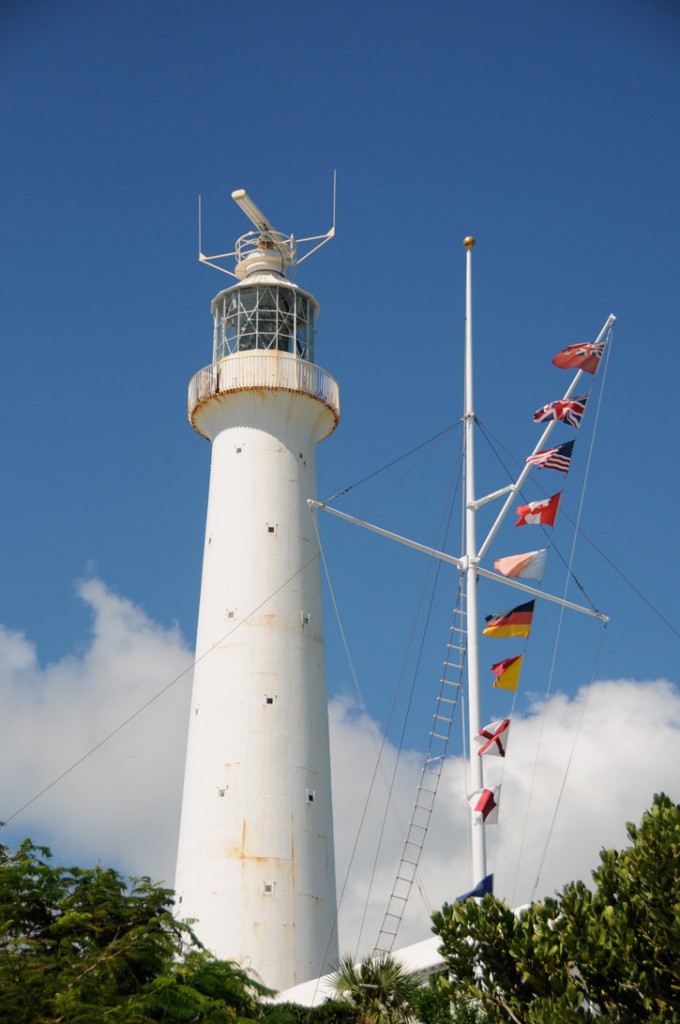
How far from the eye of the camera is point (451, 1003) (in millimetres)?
28359

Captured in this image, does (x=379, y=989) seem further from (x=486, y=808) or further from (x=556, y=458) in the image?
(x=556, y=458)

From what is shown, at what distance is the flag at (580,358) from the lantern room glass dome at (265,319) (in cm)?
1178

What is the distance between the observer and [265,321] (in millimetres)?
46188

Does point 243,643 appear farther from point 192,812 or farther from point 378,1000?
point 378,1000

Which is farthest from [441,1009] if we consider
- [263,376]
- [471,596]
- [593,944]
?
[263,376]

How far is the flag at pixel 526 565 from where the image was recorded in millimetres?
33531

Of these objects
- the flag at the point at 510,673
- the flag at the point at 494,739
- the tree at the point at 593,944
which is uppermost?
the flag at the point at 510,673

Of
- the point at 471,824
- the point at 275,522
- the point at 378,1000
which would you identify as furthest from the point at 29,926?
the point at 275,522

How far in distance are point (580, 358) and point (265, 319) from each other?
13365 millimetres

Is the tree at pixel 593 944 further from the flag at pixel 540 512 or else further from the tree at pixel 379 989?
the flag at pixel 540 512

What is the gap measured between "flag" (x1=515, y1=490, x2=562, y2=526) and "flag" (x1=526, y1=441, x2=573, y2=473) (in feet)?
2.33

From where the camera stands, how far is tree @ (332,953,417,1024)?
96.2 ft

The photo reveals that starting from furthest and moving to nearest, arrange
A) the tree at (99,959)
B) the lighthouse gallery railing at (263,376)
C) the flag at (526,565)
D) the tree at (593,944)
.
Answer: the lighthouse gallery railing at (263,376)
the flag at (526,565)
the tree at (99,959)
the tree at (593,944)

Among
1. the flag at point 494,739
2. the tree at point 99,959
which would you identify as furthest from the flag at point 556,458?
Answer: the tree at point 99,959
